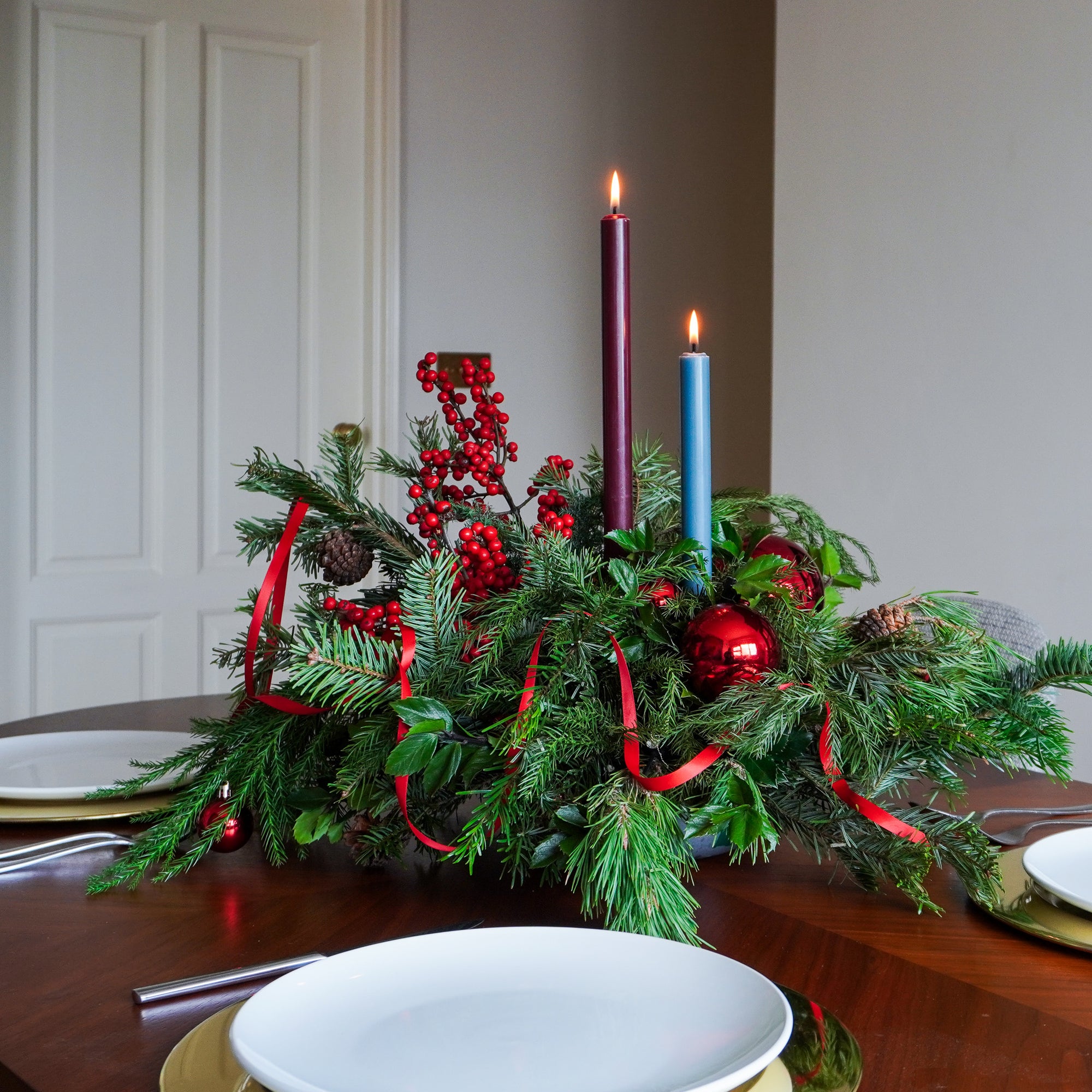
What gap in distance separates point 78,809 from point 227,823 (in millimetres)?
174

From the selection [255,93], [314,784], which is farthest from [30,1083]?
[255,93]

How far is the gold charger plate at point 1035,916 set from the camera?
1.94 ft

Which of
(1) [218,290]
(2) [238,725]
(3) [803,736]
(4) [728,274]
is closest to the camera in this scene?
(3) [803,736]

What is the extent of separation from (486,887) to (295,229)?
2.24 metres

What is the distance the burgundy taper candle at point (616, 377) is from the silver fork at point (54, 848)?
0.36m

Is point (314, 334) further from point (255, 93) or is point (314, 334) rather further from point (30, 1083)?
point (30, 1083)

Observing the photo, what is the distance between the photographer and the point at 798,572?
715mm

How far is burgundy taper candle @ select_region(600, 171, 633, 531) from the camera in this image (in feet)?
2.13

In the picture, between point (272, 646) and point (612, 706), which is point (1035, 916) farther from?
point (272, 646)

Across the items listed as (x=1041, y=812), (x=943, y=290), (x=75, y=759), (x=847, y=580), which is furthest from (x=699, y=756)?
Result: (x=943, y=290)

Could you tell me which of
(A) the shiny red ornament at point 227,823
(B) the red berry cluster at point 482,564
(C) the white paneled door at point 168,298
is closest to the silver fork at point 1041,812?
(B) the red berry cluster at point 482,564

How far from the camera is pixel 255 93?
2.59m

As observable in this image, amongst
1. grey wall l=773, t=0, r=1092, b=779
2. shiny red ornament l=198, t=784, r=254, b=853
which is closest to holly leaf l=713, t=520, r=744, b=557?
shiny red ornament l=198, t=784, r=254, b=853

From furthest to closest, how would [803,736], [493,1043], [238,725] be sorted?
[238,725], [803,736], [493,1043]
